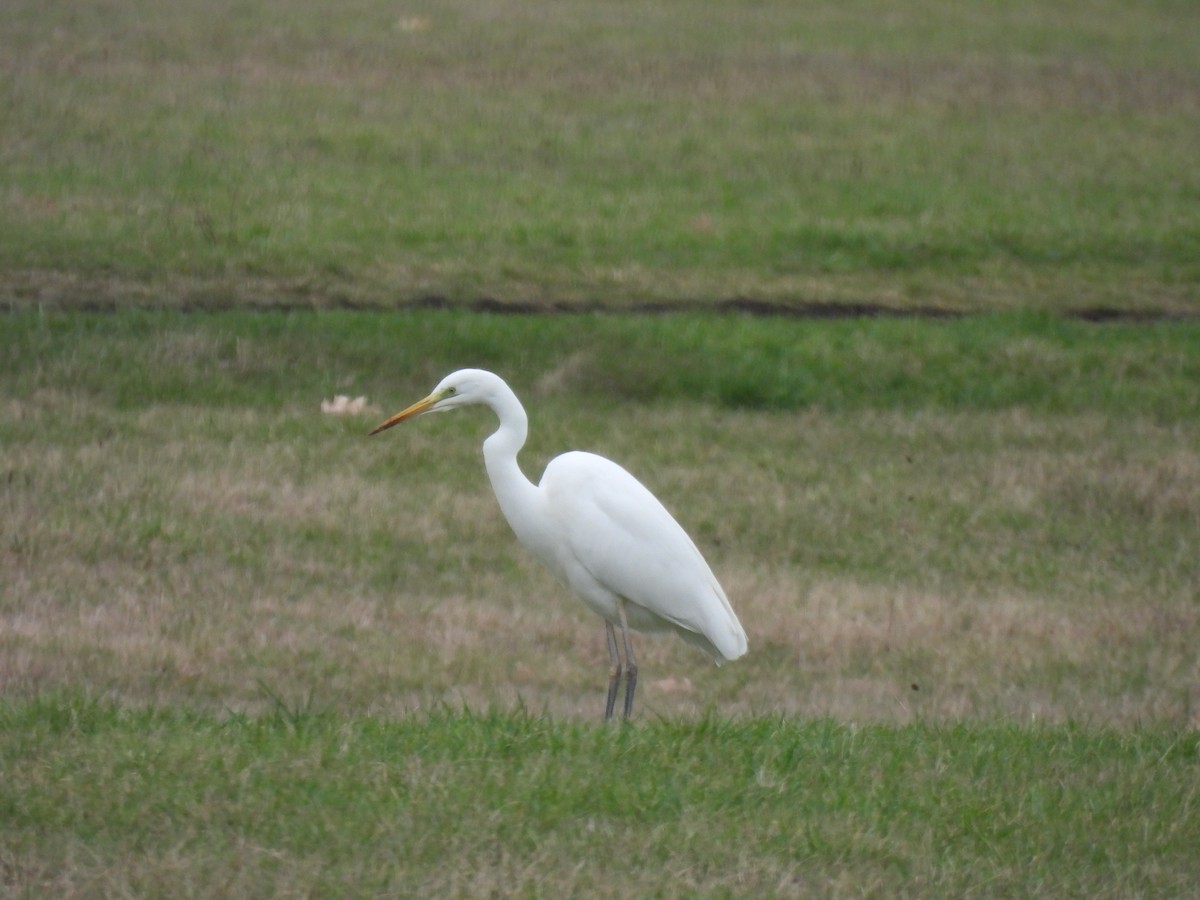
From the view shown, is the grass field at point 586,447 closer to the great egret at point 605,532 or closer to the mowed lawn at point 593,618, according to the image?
the mowed lawn at point 593,618

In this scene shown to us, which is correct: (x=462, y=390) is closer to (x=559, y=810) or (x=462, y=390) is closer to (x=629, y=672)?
(x=629, y=672)

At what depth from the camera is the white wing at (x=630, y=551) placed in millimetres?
5473

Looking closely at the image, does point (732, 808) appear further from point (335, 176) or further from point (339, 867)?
point (335, 176)

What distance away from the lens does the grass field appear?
3967mm

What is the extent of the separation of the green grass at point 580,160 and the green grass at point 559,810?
276 inches

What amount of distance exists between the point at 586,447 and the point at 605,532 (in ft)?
11.6

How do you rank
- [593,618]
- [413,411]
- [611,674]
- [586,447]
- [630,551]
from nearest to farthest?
1. [413,411]
2. [630,551]
3. [611,674]
4. [593,618]
5. [586,447]

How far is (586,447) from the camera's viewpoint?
29.5 feet

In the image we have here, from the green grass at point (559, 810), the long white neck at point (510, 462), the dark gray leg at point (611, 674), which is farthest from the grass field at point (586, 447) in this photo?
the long white neck at point (510, 462)

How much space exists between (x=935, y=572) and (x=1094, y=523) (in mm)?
1249

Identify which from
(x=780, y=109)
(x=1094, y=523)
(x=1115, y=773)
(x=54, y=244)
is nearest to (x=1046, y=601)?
(x=1094, y=523)

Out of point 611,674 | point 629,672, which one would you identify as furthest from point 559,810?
point 611,674

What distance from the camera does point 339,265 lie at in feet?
38.3

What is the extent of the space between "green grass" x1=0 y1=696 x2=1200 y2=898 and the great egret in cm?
83
